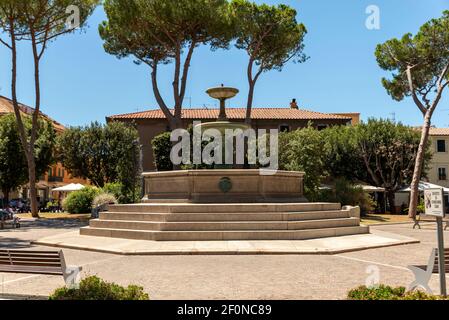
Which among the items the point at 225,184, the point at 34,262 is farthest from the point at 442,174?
the point at 34,262

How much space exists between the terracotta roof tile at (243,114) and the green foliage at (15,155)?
13670 millimetres

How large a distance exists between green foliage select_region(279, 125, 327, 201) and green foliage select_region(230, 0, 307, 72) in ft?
21.3

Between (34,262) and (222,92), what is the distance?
1175cm

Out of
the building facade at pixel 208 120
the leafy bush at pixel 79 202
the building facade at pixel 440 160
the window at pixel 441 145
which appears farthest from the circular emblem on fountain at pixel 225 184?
the window at pixel 441 145

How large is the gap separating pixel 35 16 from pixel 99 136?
14431 mm

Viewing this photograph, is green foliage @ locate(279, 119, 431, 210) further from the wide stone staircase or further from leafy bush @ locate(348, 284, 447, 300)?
leafy bush @ locate(348, 284, 447, 300)

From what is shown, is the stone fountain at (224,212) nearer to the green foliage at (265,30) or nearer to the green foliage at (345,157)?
the green foliage at (265,30)

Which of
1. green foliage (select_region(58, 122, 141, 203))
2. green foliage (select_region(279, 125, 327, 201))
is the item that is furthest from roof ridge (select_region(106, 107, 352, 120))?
green foliage (select_region(279, 125, 327, 201))

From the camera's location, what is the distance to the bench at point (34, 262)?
596 centimetres

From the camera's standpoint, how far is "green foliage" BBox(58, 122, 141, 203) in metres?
37.5

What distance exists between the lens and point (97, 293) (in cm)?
454

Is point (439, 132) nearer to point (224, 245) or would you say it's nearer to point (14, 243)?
point (224, 245)

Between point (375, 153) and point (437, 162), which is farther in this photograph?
point (437, 162)
